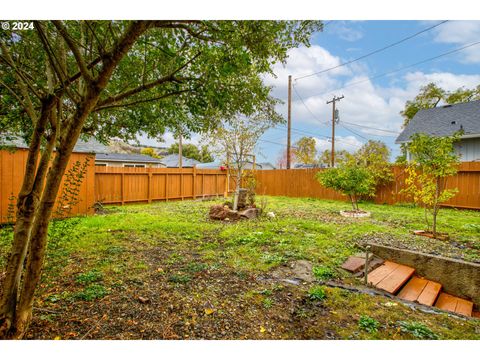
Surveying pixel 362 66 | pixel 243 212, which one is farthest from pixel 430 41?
pixel 243 212

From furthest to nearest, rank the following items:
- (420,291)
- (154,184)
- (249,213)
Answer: (154,184) < (249,213) < (420,291)

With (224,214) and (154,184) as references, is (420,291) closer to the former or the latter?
(224,214)

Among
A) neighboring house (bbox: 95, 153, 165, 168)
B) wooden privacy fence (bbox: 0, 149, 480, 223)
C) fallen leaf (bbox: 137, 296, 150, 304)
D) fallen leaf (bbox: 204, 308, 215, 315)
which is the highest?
neighboring house (bbox: 95, 153, 165, 168)

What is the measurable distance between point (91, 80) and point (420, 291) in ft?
11.9

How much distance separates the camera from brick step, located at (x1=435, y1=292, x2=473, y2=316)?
2489mm

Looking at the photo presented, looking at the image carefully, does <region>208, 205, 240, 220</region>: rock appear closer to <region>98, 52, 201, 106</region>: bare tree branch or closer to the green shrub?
the green shrub

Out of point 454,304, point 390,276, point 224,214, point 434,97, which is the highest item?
point 434,97

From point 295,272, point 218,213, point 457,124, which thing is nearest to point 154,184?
point 218,213

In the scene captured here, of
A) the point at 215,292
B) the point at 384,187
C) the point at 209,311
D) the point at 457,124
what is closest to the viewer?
the point at 209,311

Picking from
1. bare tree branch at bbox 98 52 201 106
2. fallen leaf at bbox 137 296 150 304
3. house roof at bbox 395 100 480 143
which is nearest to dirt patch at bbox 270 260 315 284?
fallen leaf at bbox 137 296 150 304

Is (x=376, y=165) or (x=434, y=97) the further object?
(x=434, y=97)

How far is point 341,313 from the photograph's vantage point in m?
2.02

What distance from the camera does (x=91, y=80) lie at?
1.51 m

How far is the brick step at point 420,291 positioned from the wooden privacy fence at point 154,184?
733 cm
